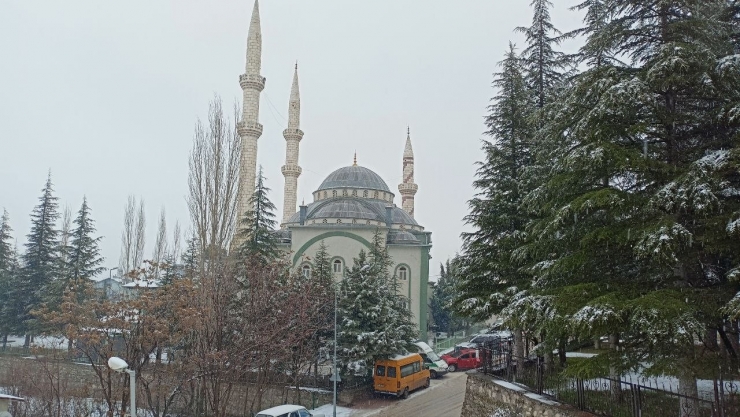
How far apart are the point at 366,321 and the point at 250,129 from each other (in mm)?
19336

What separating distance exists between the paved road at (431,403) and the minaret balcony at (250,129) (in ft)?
68.4

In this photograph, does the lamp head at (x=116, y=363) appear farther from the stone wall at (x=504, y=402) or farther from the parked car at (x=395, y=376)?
the parked car at (x=395, y=376)

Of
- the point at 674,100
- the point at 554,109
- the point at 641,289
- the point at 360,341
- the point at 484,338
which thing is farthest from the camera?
the point at 484,338

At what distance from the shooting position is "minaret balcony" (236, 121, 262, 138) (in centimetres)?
3628

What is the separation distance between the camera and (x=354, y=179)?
4719 centimetres

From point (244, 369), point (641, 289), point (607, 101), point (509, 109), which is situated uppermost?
point (509, 109)

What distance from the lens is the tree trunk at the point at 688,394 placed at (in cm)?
712

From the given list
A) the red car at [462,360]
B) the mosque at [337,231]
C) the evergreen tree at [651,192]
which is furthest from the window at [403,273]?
the evergreen tree at [651,192]

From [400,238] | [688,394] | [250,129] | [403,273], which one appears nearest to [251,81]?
[250,129]

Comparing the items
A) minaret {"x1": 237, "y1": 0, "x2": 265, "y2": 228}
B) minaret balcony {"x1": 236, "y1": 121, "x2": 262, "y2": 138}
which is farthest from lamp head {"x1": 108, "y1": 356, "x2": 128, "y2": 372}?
minaret balcony {"x1": 236, "y1": 121, "x2": 262, "y2": 138}

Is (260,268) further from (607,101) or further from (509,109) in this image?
(607,101)

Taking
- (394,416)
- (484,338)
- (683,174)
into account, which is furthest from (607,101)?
(484,338)

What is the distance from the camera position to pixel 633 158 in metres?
7.48

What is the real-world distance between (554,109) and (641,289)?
4.08 m
